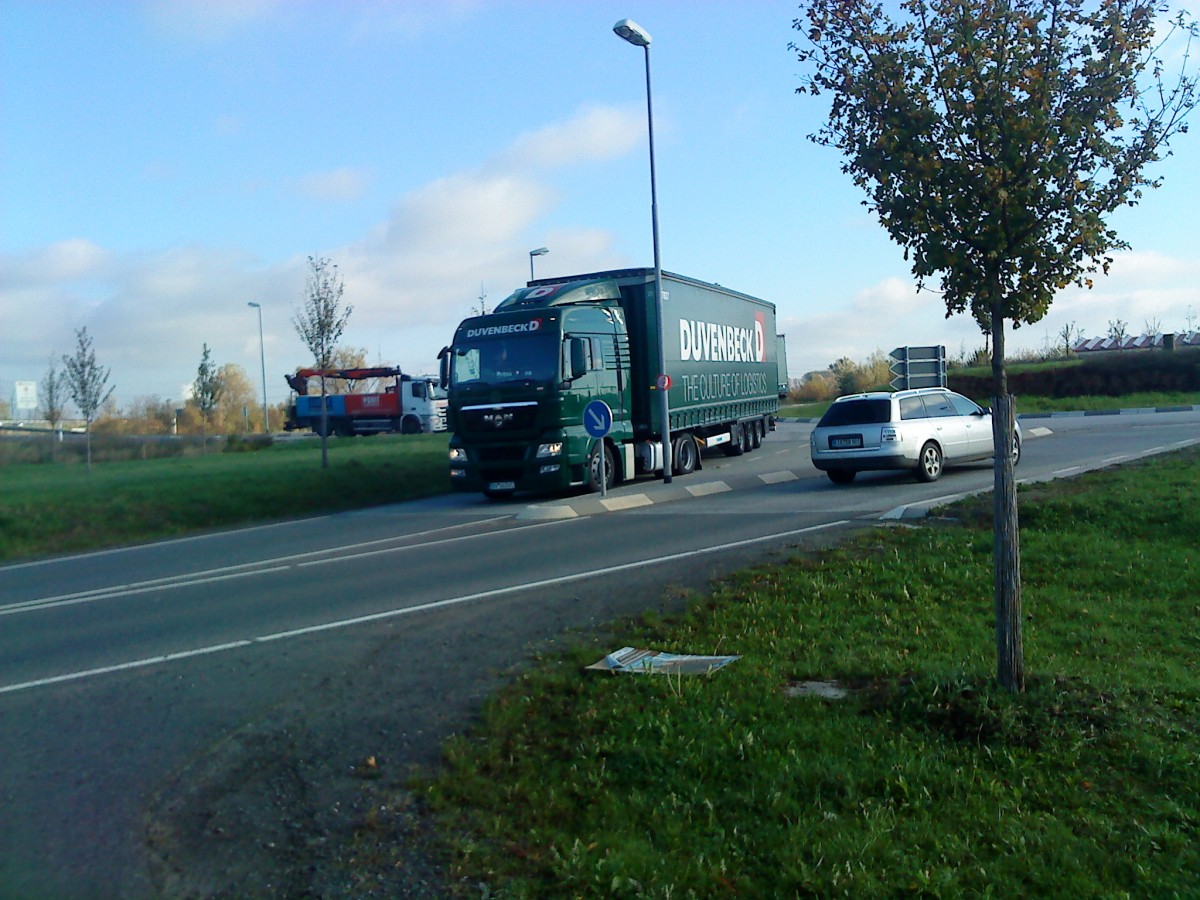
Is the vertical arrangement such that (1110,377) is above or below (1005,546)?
above

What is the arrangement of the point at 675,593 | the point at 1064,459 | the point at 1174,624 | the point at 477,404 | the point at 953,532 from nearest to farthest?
the point at 1174,624 < the point at 675,593 < the point at 953,532 < the point at 477,404 < the point at 1064,459

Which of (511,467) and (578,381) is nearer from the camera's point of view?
(511,467)

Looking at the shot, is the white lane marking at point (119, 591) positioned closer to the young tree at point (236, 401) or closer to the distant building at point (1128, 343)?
the young tree at point (236, 401)

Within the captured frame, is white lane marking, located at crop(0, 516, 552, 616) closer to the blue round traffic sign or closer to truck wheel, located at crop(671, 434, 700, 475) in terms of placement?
the blue round traffic sign

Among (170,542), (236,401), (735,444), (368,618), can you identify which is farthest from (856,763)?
(236,401)

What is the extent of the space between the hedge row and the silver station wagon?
35.5 m

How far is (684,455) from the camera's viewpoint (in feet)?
83.3

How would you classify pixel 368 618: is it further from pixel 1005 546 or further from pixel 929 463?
pixel 929 463

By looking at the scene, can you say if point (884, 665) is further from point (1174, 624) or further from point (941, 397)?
point (941, 397)

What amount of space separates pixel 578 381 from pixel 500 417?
5.42 ft

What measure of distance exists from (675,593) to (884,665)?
3217 millimetres

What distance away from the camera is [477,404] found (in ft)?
67.1

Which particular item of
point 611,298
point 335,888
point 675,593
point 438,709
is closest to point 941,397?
point 611,298

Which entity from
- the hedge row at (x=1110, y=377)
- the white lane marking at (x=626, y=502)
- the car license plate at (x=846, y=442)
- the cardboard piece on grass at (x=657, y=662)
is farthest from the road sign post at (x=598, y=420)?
the hedge row at (x=1110, y=377)
